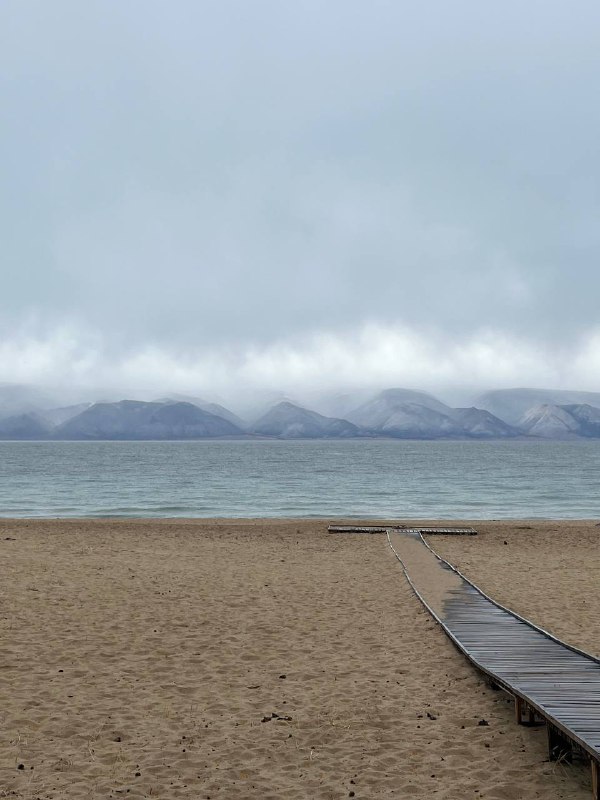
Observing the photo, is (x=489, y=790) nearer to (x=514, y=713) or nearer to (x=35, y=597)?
(x=514, y=713)

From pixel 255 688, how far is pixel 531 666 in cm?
350

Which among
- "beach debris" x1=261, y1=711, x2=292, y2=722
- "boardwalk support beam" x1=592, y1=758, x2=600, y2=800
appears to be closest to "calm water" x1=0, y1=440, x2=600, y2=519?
"beach debris" x1=261, y1=711, x2=292, y2=722

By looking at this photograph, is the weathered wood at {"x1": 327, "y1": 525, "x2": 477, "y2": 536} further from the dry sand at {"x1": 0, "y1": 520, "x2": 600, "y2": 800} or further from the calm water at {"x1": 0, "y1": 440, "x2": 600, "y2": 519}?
the calm water at {"x1": 0, "y1": 440, "x2": 600, "y2": 519}

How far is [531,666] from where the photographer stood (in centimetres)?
845

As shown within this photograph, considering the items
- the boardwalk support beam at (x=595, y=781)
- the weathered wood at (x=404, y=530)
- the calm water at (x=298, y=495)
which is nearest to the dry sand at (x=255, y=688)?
the boardwalk support beam at (x=595, y=781)

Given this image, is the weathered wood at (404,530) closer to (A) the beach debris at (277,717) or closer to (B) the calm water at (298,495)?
(B) the calm water at (298,495)

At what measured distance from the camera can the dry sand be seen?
20.8 feet

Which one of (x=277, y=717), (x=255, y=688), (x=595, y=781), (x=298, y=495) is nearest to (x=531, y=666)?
(x=595, y=781)

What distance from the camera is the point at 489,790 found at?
19.9ft

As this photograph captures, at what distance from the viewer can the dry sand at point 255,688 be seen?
6.33 metres

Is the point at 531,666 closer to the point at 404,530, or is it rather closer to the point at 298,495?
the point at 404,530

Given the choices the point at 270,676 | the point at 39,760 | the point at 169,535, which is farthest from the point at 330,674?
the point at 169,535

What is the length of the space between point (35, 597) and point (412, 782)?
10027mm

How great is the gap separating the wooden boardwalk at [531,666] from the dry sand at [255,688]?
0.91ft
